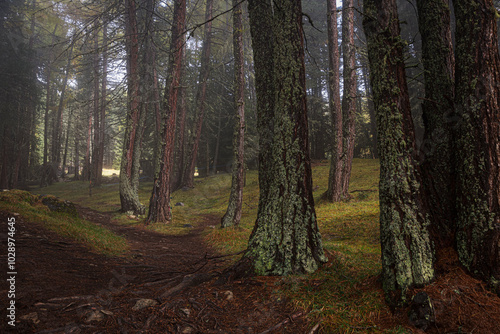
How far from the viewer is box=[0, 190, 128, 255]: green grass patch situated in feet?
20.2

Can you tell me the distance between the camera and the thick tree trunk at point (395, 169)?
2945 millimetres

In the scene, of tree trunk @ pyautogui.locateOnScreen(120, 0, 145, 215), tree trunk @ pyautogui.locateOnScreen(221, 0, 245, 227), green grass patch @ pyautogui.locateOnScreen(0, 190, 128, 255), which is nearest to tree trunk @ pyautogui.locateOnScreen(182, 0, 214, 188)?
tree trunk @ pyautogui.locateOnScreen(120, 0, 145, 215)

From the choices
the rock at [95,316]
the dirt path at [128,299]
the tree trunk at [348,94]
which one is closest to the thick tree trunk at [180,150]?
the tree trunk at [348,94]

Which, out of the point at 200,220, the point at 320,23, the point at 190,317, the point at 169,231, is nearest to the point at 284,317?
the point at 190,317

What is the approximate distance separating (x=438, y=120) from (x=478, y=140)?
0.53 m

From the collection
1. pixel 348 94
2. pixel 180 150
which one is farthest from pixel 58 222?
pixel 180 150

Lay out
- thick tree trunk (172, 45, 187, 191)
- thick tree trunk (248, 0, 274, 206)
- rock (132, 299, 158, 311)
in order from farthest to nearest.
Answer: thick tree trunk (172, 45, 187, 191) → thick tree trunk (248, 0, 274, 206) → rock (132, 299, 158, 311)

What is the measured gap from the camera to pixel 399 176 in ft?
9.99

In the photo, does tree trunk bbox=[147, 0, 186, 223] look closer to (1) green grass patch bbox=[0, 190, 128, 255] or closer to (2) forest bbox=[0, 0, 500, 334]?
(1) green grass patch bbox=[0, 190, 128, 255]

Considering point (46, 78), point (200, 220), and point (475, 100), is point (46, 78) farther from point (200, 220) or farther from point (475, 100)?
point (475, 100)

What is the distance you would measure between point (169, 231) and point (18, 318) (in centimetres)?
728

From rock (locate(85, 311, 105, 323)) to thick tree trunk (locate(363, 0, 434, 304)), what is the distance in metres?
2.93

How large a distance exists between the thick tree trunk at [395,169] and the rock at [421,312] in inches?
7.5

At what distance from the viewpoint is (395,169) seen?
10.1ft
